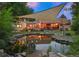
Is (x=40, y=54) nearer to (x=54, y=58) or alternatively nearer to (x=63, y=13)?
(x=54, y=58)

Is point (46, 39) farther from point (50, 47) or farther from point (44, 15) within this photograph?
point (44, 15)

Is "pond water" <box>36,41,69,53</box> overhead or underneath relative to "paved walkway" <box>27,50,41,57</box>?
overhead

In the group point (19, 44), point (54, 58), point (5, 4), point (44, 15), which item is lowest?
point (54, 58)

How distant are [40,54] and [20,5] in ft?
1.51

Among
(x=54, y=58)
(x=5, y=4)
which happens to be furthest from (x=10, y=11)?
(x=54, y=58)

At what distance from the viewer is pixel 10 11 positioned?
1.49m

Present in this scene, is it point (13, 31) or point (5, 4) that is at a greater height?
point (5, 4)

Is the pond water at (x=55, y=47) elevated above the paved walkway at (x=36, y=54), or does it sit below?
above

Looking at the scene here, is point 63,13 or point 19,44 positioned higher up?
point 63,13

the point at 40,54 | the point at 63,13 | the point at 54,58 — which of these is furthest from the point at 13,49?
the point at 63,13

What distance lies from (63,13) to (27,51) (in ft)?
1.48

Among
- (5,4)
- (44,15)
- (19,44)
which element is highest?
(5,4)

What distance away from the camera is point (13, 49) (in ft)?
4.87

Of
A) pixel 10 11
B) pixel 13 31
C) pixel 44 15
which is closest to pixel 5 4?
pixel 10 11
